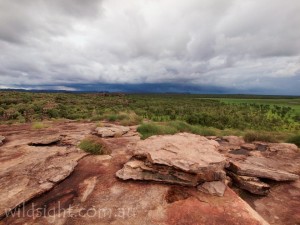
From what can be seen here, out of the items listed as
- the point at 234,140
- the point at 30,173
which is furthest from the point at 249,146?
the point at 30,173

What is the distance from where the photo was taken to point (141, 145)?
8.80 meters

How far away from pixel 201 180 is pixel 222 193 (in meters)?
0.79

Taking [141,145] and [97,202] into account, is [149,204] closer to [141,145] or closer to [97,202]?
[97,202]

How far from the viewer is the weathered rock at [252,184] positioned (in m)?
7.72

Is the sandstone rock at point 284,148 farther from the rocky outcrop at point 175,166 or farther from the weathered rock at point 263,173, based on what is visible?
the rocky outcrop at point 175,166

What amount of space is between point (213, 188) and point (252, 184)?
1973mm

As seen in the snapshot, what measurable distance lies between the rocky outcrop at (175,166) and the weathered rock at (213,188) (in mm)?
156

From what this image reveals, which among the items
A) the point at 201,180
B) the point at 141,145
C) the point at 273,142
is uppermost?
the point at 141,145

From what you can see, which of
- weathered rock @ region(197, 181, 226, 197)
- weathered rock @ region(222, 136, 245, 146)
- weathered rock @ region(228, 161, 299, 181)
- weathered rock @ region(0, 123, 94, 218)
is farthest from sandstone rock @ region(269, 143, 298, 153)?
weathered rock @ region(0, 123, 94, 218)

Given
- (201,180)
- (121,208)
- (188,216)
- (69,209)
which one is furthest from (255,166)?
(69,209)

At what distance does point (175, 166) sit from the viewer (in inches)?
276

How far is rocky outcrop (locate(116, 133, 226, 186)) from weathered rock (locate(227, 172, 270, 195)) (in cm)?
127

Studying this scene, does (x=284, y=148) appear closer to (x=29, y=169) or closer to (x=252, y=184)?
(x=252, y=184)

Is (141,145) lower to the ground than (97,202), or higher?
higher
